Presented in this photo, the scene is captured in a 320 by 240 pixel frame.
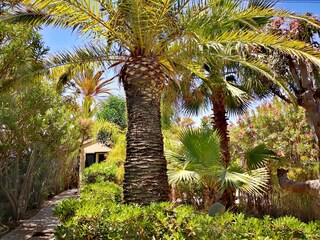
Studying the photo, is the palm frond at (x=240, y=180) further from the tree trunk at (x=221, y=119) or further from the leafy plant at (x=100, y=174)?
the leafy plant at (x=100, y=174)

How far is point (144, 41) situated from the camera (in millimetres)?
7047

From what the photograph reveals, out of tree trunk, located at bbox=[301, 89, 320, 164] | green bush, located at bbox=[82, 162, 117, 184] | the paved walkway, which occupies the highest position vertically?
tree trunk, located at bbox=[301, 89, 320, 164]

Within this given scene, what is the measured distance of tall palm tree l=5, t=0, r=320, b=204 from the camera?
6176mm

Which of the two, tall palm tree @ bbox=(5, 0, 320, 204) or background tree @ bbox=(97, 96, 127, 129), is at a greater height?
background tree @ bbox=(97, 96, 127, 129)

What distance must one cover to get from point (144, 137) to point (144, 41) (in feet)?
7.24

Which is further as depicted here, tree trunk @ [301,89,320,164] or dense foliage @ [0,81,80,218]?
dense foliage @ [0,81,80,218]

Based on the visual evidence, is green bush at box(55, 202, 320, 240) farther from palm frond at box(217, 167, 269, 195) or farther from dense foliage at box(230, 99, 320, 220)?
dense foliage at box(230, 99, 320, 220)

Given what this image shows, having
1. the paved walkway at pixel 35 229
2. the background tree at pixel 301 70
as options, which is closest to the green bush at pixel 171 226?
the paved walkway at pixel 35 229

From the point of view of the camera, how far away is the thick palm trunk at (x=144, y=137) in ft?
19.9

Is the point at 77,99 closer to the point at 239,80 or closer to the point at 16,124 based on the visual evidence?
the point at 16,124

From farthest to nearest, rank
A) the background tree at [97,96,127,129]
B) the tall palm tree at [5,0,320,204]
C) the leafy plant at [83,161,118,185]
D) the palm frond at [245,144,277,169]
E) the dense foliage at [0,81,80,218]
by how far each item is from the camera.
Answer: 1. the background tree at [97,96,127,129]
2. the leafy plant at [83,161,118,185]
3. the dense foliage at [0,81,80,218]
4. the palm frond at [245,144,277,169]
5. the tall palm tree at [5,0,320,204]

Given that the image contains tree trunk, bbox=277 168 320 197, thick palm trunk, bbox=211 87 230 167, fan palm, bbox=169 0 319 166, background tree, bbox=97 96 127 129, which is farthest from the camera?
background tree, bbox=97 96 127 129

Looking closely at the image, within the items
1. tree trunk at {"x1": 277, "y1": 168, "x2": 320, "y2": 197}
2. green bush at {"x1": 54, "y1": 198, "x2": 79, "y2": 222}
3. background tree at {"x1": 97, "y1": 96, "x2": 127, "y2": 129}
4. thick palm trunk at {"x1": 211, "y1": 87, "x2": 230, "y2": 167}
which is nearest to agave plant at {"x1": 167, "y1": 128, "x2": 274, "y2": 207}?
tree trunk at {"x1": 277, "y1": 168, "x2": 320, "y2": 197}

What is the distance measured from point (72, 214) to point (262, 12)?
5626 mm
